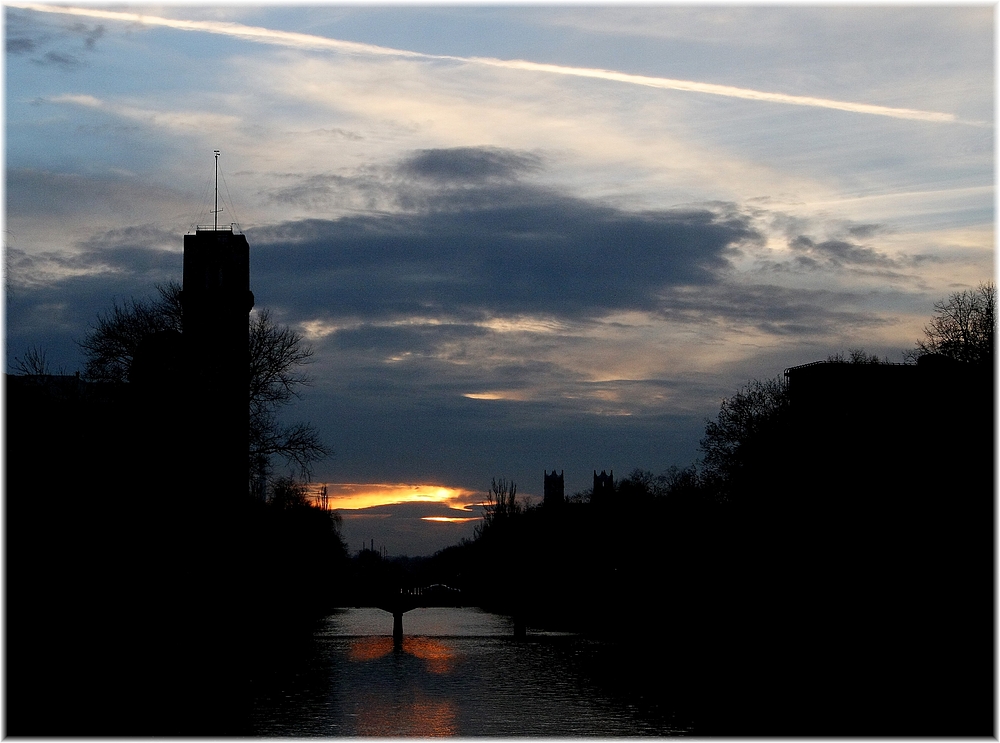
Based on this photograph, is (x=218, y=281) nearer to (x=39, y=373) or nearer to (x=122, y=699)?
(x=39, y=373)

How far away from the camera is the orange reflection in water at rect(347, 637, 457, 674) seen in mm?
68562

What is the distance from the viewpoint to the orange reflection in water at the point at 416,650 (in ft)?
225

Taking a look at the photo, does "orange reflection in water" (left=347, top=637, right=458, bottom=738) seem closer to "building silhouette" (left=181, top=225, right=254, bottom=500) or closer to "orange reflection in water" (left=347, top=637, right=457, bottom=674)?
"orange reflection in water" (left=347, top=637, right=457, bottom=674)

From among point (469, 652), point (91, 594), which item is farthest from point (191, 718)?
point (469, 652)

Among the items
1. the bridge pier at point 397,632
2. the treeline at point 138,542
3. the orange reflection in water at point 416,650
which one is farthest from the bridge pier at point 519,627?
the treeline at point 138,542

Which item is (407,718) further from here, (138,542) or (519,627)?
(519,627)

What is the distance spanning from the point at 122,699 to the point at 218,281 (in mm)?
51346

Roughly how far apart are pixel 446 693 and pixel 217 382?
19.0 meters

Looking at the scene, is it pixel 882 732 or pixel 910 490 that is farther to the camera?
pixel 910 490

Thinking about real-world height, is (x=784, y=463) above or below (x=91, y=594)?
above

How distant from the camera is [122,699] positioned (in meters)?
42.4

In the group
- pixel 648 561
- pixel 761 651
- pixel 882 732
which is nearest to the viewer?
pixel 882 732

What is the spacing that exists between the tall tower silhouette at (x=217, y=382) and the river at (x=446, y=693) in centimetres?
1013

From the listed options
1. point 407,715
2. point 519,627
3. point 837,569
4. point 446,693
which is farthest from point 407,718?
point 519,627
